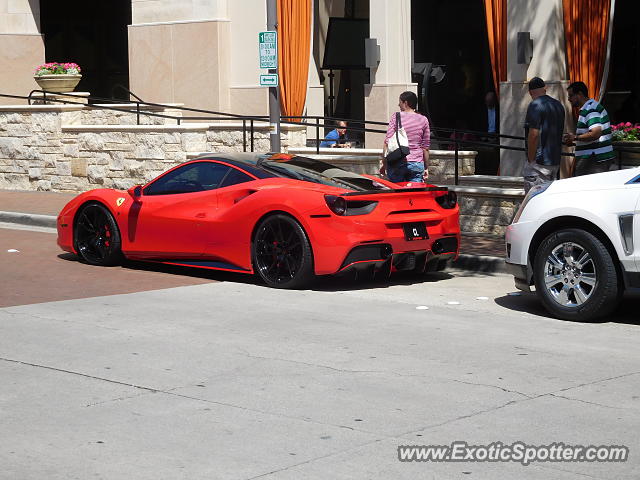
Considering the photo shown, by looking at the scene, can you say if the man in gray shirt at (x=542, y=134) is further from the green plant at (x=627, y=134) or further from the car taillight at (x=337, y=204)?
the green plant at (x=627, y=134)

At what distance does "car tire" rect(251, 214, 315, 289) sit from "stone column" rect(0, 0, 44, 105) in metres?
15.6

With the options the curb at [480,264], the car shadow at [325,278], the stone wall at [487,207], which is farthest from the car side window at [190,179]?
the stone wall at [487,207]

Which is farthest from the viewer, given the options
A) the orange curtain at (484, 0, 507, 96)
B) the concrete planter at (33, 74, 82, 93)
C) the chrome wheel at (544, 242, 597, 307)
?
the concrete planter at (33, 74, 82, 93)

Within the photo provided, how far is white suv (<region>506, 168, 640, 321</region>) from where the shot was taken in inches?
363

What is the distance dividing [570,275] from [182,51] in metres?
15.5

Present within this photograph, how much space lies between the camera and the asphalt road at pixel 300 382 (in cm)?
572

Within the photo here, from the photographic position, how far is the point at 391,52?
20.5 meters

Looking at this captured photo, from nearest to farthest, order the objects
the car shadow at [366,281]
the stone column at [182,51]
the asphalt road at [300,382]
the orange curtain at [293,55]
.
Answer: the asphalt road at [300,382]
the car shadow at [366,281]
the orange curtain at [293,55]
the stone column at [182,51]

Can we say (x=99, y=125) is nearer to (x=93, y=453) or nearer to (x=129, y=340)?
(x=129, y=340)

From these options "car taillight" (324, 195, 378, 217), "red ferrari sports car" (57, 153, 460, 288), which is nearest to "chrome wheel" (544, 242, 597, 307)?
"red ferrari sports car" (57, 153, 460, 288)

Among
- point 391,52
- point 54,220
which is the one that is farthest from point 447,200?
point 391,52

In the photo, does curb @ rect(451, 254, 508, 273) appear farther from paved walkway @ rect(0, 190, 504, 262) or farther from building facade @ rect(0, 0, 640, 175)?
building facade @ rect(0, 0, 640, 175)

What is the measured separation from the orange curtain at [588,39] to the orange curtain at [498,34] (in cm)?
120

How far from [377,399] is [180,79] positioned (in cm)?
1771
